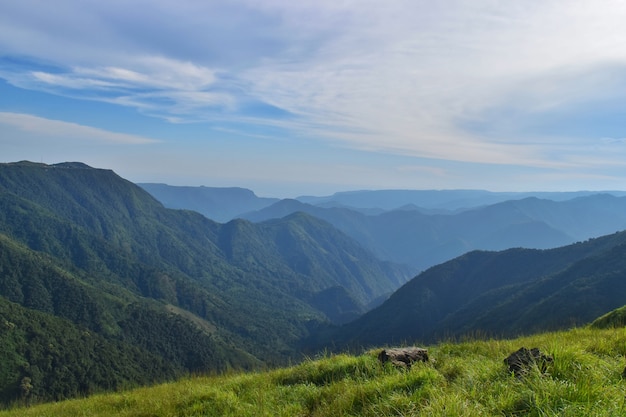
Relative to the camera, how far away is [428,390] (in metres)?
6.61

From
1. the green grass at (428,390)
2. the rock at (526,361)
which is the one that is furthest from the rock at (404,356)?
the rock at (526,361)

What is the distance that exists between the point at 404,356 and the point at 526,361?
3.12m

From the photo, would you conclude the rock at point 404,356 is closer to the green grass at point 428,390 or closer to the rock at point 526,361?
the green grass at point 428,390

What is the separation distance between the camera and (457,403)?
5246mm

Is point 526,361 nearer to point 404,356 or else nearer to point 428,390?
point 428,390

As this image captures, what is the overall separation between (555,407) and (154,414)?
8.19 meters

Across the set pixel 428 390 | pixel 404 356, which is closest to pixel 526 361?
pixel 428 390

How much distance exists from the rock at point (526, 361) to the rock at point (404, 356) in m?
2.35

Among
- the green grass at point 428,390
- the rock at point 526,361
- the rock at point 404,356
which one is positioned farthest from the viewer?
the rock at point 404,356

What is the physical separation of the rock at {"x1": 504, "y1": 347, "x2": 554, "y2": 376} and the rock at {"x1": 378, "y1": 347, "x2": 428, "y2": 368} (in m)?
2.35

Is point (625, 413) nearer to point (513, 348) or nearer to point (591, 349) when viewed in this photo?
point (591, 349)

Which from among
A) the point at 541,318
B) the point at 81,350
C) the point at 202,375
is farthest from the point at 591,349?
the point at 81,350

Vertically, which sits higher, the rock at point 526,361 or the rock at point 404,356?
the rock at point 526,361

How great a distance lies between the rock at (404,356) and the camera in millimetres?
9250
